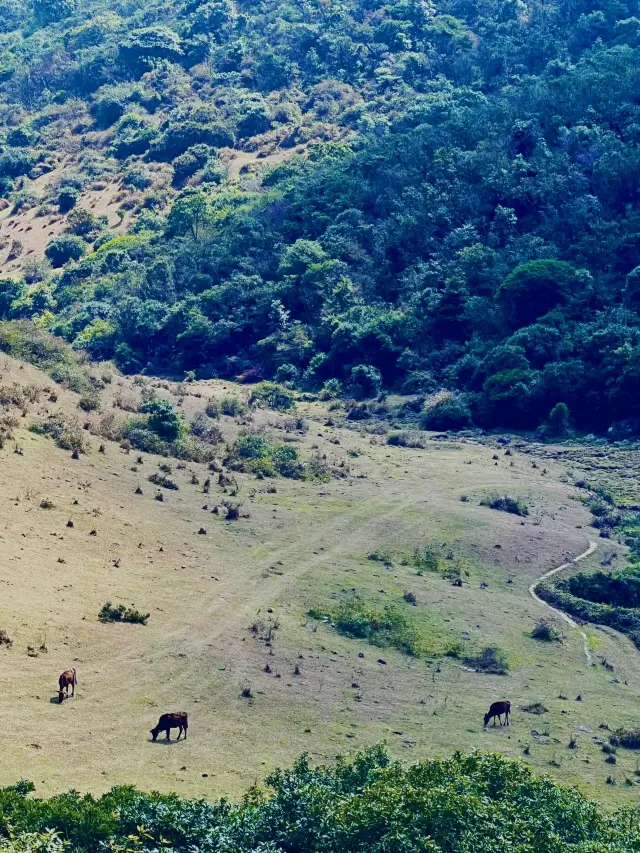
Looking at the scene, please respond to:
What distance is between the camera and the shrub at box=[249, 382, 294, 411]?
6654cm

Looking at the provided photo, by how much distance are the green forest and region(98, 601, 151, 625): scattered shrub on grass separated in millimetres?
35553

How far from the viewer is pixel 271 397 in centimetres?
6800

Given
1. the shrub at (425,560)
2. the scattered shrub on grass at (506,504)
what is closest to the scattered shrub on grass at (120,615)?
the shrub at (425,560)

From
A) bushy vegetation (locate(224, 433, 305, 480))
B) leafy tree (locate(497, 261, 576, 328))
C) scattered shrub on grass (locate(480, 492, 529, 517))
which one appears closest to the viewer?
scattered shrub on grass (locate(480, 492, 529, 517))

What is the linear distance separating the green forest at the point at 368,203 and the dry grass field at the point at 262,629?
21842 millimetres

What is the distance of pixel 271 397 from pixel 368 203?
25.5 metres

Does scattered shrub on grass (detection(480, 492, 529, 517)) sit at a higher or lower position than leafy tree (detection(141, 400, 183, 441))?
lower

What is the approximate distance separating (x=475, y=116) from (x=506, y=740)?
7154 centimetres

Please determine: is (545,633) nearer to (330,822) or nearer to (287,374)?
(330,822)

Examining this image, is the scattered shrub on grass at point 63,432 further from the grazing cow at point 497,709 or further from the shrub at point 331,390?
the shrub at point 331,390

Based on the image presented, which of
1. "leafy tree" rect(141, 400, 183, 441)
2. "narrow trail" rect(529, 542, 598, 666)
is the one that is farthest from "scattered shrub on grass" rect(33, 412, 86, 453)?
"narrow trail" rect(529, 542, 598, 666)

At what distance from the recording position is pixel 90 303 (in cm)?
8675

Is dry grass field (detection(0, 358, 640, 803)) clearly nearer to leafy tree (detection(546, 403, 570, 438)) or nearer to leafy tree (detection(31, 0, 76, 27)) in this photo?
leafy tree (detection(546, 403, 570, 438))

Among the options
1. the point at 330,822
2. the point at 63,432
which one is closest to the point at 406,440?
the point at 63,432
